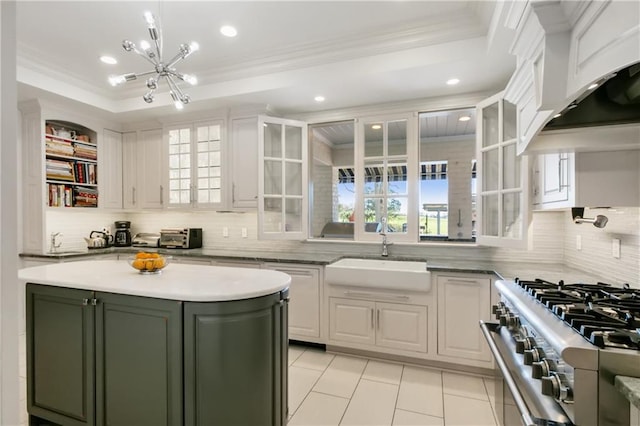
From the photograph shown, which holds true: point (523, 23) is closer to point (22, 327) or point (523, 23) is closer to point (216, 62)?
point (216, 62)

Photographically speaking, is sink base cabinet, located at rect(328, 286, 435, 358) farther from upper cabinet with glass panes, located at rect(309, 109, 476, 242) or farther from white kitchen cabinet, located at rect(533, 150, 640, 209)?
white kitchen cabinet, located at rect(533, 150, 640, 209)

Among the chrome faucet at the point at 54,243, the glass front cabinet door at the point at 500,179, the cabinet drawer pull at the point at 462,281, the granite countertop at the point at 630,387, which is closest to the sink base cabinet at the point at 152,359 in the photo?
the granite countertop at the point at 630,387

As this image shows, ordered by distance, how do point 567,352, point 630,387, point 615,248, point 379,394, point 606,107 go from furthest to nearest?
point 379,394 < point 615,248 < point 606,107 < point 567,352 < point 630,387

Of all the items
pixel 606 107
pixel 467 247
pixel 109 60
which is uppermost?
pixel 109 60

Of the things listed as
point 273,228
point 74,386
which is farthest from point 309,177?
point 74,386

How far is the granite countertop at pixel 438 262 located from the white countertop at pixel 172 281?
1111 millimetres

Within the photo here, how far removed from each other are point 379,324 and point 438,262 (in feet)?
2.57

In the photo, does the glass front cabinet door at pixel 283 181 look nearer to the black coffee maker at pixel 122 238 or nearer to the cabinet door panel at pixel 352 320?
the cabinet door panel at pixel 352 320

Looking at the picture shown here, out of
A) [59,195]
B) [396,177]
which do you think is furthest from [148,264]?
[59,195]

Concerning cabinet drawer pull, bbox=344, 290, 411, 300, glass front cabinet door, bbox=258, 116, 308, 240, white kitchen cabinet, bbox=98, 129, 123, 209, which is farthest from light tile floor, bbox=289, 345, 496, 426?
white kitchen cabinet, bbox=98, 129, 123, 209

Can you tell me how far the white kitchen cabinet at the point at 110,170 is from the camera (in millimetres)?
4125

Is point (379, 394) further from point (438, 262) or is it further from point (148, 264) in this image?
point (148, 264)

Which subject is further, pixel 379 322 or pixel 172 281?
pixel 379 322

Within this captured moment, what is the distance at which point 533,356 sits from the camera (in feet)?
3.93
